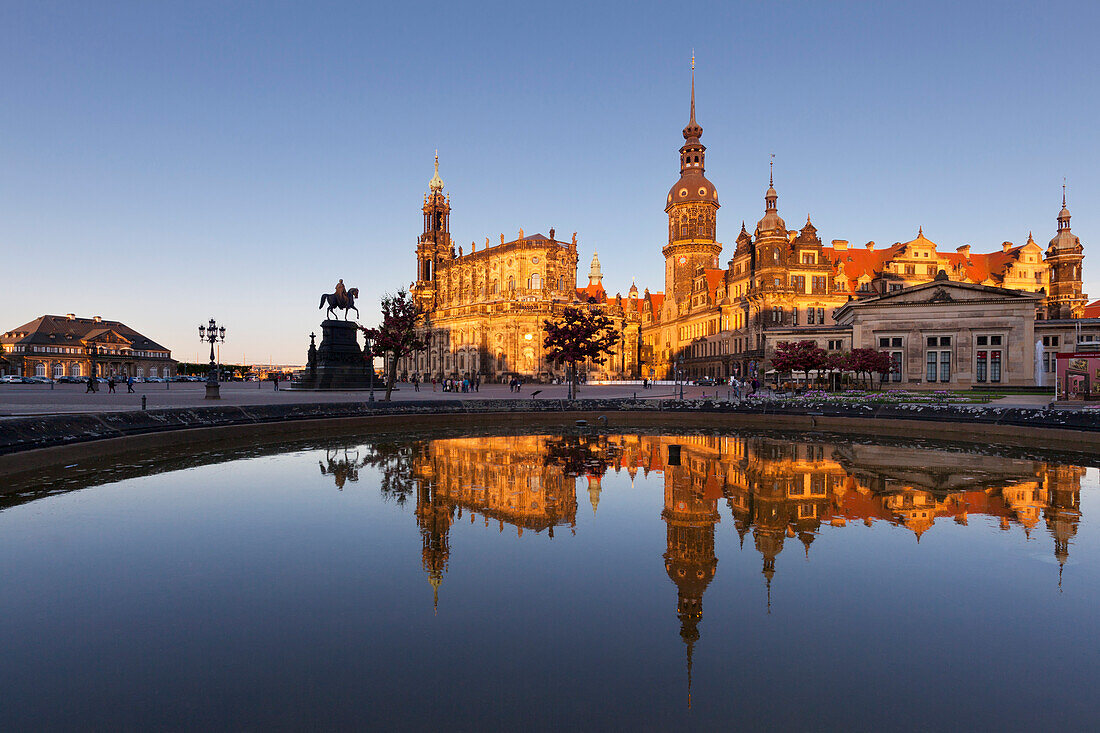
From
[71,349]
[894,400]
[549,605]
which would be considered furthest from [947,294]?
[71,349]

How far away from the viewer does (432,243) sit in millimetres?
119688

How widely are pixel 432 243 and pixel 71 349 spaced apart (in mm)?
84093

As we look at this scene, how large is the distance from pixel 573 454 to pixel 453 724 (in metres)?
14.7

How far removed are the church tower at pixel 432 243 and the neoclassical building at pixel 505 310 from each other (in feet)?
25.2

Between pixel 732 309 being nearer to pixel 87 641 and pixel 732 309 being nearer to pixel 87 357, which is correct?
pixel 87 641

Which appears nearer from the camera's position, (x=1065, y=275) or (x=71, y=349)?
(x=1065, y=275)

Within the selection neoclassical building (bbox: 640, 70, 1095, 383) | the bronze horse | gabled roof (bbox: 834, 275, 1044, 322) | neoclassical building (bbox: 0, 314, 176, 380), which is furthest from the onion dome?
neoclassical building (bbox: 0, 314, 176, 380)

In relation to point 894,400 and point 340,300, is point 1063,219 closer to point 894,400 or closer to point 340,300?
point 894,400

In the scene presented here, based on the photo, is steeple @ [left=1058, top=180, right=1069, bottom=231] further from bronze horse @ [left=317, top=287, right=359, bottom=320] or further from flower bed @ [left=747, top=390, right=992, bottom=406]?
bronze horse @ [left=317, top=287, right=359, bottom=320]

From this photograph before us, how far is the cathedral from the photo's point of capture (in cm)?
4859

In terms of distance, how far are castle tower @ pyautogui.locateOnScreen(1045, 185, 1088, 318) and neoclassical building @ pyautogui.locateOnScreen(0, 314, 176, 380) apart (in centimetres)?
16036

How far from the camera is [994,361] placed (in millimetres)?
47875

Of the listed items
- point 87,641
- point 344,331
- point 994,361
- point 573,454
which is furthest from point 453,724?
point 994,361

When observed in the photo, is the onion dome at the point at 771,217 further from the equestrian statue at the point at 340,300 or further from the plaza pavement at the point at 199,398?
the equestrian statue at the point at 340,300
